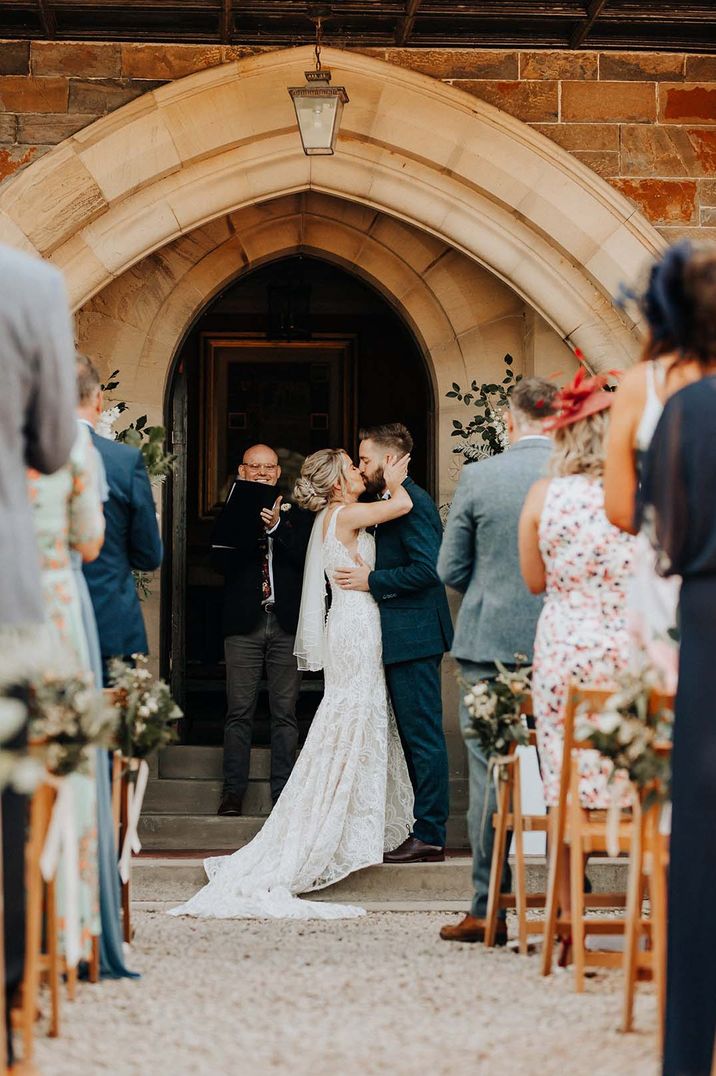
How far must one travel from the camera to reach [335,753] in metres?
6.65

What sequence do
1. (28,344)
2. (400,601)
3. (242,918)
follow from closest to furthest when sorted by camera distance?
(28,344)
(242,918)
(400,601)

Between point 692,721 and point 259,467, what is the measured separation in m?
5.11

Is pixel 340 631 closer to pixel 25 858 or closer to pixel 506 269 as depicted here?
pixel 506 269

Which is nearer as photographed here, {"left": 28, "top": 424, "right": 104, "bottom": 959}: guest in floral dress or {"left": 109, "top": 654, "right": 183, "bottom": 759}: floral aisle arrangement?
{"left": 28, "top": 424, "right": 104, "bottom": 959}: guest in floral dress

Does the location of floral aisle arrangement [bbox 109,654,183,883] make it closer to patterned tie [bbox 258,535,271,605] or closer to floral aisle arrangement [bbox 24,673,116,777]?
floral aisle arrangement [bbox 24,673,116,777]

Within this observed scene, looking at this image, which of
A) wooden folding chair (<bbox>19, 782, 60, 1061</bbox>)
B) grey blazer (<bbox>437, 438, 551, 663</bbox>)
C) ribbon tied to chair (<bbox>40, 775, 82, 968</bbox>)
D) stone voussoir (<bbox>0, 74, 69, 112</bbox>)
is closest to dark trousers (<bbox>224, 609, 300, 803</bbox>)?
grey blazer (<bbox>437, 438, 551, 663</bbox>)

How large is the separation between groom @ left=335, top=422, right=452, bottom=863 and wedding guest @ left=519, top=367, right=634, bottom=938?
214 cm

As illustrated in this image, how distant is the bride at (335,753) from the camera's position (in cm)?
637

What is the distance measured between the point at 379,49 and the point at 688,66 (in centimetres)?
152

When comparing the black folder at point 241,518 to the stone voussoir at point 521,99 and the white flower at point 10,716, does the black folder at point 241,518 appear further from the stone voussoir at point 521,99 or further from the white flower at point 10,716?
the white flower at point 10,716

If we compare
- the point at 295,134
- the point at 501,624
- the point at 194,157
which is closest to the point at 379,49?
the point at 295,134

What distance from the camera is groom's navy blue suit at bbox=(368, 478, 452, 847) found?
6.71m

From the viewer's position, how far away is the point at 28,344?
2.99 metres

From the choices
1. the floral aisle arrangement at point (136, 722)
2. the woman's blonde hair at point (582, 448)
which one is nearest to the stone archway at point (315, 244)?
the woman's blonde hair at point (582, 448)
